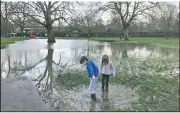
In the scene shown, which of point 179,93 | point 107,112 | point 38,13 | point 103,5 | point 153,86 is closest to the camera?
point 107,112

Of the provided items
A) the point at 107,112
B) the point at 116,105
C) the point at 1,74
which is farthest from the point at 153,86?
the point at 1,74

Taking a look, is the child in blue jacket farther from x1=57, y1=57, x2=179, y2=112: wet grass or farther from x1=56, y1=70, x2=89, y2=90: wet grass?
x1=56, y1=70, x2=89, y2=90: wet grass

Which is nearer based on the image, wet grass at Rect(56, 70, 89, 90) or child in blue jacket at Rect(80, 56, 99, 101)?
child in blue jacket at Rect(80, 56, 99, 101)

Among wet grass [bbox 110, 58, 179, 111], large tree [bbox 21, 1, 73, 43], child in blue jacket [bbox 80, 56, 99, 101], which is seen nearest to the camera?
wet grass [bbox 110, 58, 179, 111]

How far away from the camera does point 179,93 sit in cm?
731

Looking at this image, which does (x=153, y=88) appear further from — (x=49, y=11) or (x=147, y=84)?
(x=49, y=11)

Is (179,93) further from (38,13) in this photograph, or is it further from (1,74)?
(38,13)

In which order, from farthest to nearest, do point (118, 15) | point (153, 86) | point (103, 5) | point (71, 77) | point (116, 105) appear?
1. point (118, 15)
2. point (103, 5)
3. point (71, 77)
4. point (153, 86)
5. point (116, 105)

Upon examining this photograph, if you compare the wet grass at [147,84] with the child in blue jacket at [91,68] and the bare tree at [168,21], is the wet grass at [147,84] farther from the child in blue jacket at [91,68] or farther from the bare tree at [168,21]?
the bare tree at [168,21]

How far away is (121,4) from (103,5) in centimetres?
408

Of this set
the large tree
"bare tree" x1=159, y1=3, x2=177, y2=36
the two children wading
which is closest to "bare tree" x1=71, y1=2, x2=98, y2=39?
the large tree

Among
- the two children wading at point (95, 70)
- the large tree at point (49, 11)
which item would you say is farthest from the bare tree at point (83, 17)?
the two children wading at point (95, 70)

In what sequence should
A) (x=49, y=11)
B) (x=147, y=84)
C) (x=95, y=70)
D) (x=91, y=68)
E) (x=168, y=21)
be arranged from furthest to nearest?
(x=168, y=21), (x=49, y=11), (x=147, y=84), (x=95, y=70), (x=91, y=68)

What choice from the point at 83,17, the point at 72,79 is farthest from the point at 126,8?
the point at 72,79
